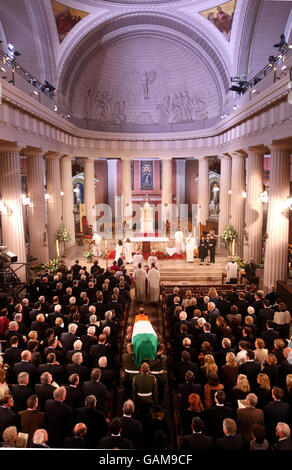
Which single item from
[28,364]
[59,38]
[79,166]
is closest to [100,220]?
[79,166]

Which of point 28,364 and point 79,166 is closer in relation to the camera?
point 28,364

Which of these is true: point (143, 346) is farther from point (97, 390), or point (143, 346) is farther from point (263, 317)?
point (263, 317)

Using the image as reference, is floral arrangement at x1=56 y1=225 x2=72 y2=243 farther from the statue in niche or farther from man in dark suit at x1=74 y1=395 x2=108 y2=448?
man in dark suit at x1=74 y1=395 x2=108 y2=448

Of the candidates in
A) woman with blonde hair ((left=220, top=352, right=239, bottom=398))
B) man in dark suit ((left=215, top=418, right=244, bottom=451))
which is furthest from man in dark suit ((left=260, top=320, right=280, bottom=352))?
man in dark suit ((left=215, top=418, right=244, bottom=451))

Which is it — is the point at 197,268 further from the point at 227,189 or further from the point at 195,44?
the point at 195,44

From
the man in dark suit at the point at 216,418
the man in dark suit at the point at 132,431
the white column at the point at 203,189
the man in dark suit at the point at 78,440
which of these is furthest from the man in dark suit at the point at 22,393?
the white column at the point at 203,189

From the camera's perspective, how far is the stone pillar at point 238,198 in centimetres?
1983

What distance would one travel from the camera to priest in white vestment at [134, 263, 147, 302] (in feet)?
44.7

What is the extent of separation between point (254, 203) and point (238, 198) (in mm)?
2984

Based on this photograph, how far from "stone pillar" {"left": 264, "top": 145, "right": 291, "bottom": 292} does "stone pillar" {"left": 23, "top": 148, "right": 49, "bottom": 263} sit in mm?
10232

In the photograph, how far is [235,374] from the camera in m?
6.34

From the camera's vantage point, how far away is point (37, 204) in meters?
17.4

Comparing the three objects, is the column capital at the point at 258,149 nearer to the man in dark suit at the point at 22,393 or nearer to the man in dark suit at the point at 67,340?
the man in dark suit at the point at 67,340

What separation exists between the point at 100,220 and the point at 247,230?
14.6 meters
